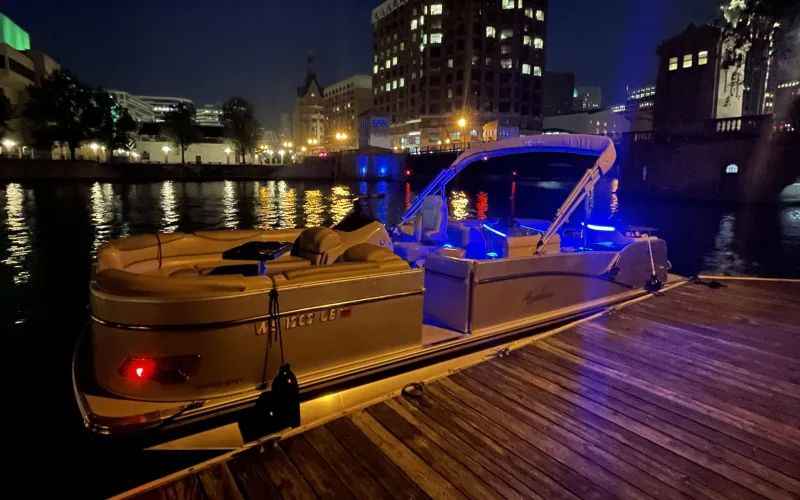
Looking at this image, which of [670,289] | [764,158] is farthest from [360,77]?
[670,289]

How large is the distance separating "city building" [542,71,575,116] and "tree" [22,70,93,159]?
139 metres

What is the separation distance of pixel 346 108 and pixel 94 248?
458ft

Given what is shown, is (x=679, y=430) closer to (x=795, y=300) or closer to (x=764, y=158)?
(x=795, y=300)

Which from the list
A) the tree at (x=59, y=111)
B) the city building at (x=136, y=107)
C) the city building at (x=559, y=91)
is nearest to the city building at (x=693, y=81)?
the tree at (x=59, y=111)

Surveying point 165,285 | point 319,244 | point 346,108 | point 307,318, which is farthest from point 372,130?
point 165,285

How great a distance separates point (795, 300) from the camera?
8.15 m

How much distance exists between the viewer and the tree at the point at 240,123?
8994cm

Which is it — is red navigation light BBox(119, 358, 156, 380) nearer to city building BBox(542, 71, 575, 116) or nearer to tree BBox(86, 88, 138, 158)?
tree BBox(86, 88, 138, 158)

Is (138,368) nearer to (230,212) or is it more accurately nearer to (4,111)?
(230,212)

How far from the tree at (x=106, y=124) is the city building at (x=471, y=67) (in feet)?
172

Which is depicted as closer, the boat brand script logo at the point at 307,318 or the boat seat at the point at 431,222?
the boat brand script logo at the point at 307,318

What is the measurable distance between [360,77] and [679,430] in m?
152

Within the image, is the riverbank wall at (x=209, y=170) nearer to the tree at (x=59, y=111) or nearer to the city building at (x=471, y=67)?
the tree at (x=59, y=111)

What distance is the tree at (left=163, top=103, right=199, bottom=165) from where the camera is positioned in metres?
80.9
